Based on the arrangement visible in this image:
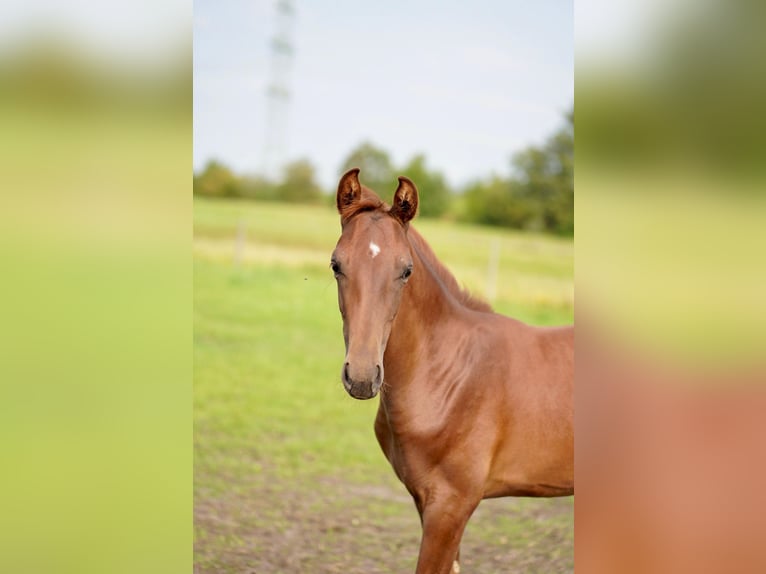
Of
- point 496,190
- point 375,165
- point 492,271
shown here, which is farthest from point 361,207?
point 496,190

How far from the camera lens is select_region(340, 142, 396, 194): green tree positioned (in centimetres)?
1625

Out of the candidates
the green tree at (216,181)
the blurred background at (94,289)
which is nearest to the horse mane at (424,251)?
the blurred background at (94,289)

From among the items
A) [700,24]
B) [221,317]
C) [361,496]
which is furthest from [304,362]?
[700,24]

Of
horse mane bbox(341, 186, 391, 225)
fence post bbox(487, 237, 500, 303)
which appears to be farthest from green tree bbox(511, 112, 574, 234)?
horse mane bbox(341, 186, 391, 225)

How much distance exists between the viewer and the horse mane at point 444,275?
2.88 metres

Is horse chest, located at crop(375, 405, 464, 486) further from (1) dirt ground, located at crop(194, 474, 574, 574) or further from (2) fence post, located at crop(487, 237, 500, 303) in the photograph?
(2) fence post, located at crop(487, 237, 500, 303)

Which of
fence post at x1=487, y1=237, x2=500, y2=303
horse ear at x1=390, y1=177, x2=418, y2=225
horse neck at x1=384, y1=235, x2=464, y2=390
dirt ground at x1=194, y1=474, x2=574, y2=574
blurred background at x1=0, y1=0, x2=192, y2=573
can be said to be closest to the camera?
blurred background at x1=0, y1=0, x2=192, y2=573

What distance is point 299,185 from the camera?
683 inches

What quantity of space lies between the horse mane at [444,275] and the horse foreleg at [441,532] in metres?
0.89

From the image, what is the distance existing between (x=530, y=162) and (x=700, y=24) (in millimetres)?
17600

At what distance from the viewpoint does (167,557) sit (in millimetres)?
1116

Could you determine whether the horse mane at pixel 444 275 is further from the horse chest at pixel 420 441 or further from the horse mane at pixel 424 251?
the horse chest at pixel 420 441

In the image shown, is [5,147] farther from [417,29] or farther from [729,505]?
[417,29]

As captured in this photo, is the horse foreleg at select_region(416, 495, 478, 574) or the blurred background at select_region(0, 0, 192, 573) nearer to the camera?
the blurred background at select_region(0, 0, 192, 573)
